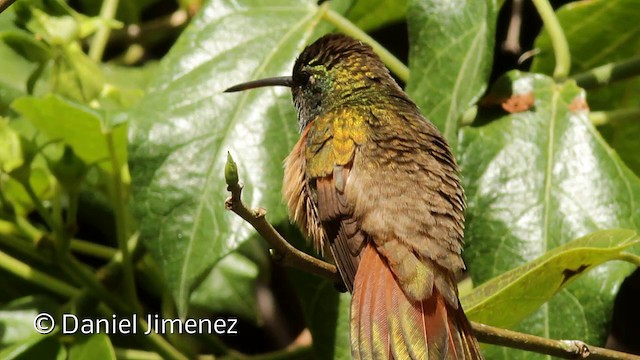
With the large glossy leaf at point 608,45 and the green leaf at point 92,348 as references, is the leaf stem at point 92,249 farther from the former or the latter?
the large glossy leaf at point 608,45

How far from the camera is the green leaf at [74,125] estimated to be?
7.82ft

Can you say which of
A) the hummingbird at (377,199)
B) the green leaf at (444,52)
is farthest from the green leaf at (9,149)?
the green leaf at (444,52)

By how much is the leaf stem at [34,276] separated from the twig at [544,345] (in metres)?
1.15

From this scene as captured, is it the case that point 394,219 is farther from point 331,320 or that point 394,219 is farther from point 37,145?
point 37,145

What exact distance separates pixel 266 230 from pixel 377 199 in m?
0.61

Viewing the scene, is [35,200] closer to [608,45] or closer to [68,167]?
[68,167]

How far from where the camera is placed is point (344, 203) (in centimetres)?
230

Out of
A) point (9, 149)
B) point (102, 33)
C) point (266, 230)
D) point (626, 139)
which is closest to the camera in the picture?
point (266, 230)

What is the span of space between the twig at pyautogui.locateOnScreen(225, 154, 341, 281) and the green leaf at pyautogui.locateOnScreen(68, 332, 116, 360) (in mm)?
600

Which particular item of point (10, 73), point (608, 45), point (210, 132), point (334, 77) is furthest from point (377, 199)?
point (10, 73)

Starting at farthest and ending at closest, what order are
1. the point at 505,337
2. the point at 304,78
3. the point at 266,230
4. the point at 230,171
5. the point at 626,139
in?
the point at 626,139 → the point at 304,78 → the point at 505,337 → the point at 266,230 → the point at 230,171

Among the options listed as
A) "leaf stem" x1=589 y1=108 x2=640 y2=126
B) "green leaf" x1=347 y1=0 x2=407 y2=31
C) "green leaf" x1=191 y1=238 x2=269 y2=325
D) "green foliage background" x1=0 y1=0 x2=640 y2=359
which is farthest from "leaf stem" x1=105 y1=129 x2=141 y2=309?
"leaf stem" x1=589 y1=108 x2=640 y2=126

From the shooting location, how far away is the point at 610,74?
8.49 ft

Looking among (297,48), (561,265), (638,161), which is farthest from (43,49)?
(638,161)
